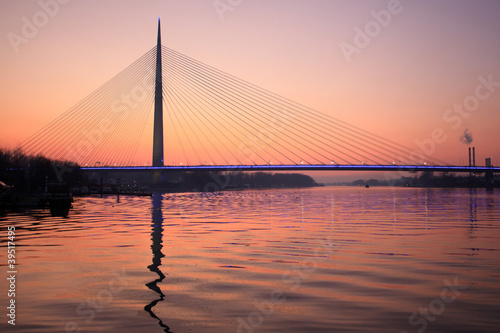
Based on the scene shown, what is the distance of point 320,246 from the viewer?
1977 cm

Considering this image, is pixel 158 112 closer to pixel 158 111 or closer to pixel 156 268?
pixel 158 111

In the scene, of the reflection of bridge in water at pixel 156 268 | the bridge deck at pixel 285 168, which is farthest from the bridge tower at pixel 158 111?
the reflection of bridge in water at pixel 156 268

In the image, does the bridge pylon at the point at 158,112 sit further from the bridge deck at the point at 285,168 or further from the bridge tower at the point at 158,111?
the bridge deck at the point at 285,168

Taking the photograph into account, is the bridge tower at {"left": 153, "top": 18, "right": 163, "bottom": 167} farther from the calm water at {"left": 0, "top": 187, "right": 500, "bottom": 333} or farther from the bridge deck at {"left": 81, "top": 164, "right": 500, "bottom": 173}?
the calm water at {"left": 0, "top": 187, "right": 500, "bottom": 333}

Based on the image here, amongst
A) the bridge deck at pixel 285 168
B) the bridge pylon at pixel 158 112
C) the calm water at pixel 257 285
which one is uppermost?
the bridge pylon at pixel 158 112

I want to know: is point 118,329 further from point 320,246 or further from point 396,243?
point 396,243

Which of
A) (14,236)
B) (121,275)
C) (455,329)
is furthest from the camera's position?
(14,236)

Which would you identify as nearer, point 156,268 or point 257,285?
point 257,285

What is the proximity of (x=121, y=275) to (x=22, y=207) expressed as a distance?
41.1 m

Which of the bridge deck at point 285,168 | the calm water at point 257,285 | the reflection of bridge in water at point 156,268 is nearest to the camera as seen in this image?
the calm water at point 257,285

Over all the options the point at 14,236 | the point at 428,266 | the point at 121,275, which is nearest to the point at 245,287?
the point at 121,275

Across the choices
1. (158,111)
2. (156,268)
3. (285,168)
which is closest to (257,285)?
(156,268)

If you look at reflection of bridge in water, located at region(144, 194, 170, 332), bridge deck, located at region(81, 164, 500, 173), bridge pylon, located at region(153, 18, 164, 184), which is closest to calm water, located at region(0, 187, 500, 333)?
reflection of bridge in water, located at region(144, 194, 170, 332)

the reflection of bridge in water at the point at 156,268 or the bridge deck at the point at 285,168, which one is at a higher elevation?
the bridge deck at the point at 285,168
